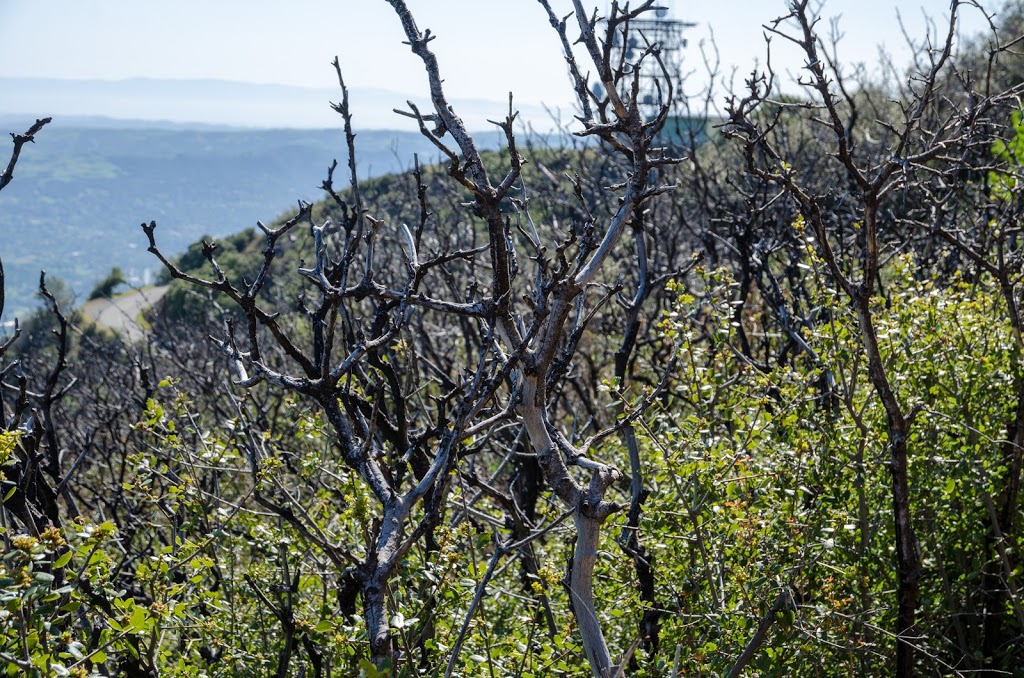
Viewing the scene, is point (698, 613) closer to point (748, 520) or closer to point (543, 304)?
point (748, 520)

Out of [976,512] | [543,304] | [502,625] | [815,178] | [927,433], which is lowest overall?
[502,625]

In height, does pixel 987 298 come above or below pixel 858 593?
above

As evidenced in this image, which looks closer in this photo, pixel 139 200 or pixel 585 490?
pixel 585 490

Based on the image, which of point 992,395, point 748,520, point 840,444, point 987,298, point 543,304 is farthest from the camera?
point 987,298

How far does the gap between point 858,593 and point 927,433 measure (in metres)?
A: 0.88

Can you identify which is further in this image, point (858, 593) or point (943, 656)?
point (943, 656)

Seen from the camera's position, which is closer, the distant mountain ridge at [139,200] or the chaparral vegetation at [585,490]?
the chaparral vegetation at [585,490]

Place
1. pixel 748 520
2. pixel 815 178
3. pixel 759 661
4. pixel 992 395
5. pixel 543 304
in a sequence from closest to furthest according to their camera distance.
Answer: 1. pixel 543 304
2. pixel 748 520
3. pixel 759 661
4. pixel 992 395
5. pixel 815 178

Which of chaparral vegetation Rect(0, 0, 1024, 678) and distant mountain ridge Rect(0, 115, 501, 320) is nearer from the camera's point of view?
chaparral vegetation Rect(0, 0, 1024, 678)

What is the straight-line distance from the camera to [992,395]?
14.8 feet

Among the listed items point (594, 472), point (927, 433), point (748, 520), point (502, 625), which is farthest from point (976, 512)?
point (594, 472)

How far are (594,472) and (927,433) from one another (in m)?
2.37

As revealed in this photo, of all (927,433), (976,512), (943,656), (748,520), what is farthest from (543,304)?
(943,656)

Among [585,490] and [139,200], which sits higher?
[139,200]
